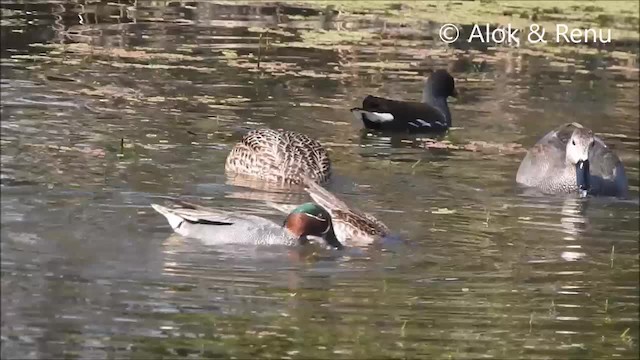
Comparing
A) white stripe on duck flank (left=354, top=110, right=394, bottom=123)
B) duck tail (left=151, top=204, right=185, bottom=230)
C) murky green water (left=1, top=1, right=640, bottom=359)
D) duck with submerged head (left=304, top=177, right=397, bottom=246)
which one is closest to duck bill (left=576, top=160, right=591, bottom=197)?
murky green water (left=1, top=1, right=640, bottom=359)

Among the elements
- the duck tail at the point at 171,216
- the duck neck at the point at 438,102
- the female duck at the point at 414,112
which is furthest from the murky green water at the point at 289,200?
the duck neck at the point at 438,102

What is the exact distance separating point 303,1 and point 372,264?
1122cm

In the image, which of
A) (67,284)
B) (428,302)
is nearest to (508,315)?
(428,302)

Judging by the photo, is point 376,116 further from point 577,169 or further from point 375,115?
point 577,169

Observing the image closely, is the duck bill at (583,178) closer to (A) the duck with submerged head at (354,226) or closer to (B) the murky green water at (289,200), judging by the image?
(B) the murky green water at (289,200)

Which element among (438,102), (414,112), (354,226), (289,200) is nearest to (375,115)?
(414,112)

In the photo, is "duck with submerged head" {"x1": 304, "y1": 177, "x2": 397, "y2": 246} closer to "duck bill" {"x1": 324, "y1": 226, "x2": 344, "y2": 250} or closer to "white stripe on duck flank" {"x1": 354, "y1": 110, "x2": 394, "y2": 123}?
"duck bill" {"x1": 324, "y1": 226, "x2": 344, "y2": 250}

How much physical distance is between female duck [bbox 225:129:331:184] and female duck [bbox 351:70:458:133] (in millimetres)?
1909

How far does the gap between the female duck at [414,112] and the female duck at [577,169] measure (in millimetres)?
1688

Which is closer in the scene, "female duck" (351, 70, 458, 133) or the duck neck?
"female duck" (351, 70, 458, 133)

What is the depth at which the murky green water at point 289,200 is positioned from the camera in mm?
7367

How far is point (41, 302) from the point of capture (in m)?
7.46

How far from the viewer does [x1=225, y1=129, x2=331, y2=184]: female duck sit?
10.9 m

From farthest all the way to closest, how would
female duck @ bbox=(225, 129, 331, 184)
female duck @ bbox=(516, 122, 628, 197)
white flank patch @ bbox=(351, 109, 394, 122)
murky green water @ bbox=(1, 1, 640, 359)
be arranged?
white flank patch @ bbox=(351, 109, 394, 122) → female duck @ bbox=(516, 122, 628, 197) → female duck @ bbox=(225, 129, 331, 184) → murky green water @ bbox=(1, 1, 640, 359)
